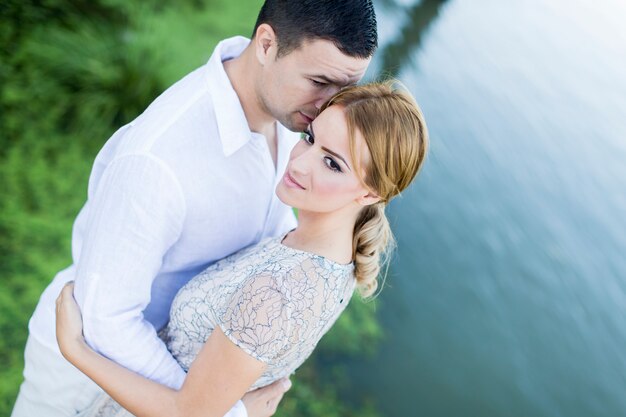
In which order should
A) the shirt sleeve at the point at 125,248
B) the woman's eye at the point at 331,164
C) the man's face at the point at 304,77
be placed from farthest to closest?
1. the man's face at the point at 304,77
2. the woman's eye at the point at 331,164
3. the shirt sleeve at the point at 125,248

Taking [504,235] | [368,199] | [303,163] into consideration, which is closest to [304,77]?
[303,163]

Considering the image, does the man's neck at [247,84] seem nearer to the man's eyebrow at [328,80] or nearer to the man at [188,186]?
the man at [188,186]

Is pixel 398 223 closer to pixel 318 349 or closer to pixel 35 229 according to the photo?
pixel 318 349

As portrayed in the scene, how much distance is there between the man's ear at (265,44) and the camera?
152cm

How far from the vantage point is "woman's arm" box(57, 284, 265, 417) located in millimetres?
1167

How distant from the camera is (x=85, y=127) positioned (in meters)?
3.59

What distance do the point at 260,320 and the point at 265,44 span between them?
2.63ft

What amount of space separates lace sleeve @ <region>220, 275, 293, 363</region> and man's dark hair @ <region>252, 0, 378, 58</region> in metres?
0.69

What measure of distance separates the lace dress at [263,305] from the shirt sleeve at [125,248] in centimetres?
13

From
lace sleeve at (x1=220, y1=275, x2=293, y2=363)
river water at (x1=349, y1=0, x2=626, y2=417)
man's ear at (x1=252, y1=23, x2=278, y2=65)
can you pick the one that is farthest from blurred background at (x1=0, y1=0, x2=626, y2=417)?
man's ear at (x1=252, y1=23, x2=278, y2=65)

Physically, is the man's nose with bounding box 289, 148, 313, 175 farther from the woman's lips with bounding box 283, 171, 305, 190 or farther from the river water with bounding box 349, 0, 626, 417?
the river water with bounding box 349, 0, 626, 417

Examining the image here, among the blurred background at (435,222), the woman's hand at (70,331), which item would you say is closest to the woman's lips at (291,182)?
the woman's hand at (70,331)

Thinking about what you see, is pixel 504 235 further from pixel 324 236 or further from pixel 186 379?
pixel 186 379

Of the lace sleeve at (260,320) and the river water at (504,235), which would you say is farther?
the river water at (504,235)
